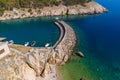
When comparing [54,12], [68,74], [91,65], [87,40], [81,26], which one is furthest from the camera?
[54,12]

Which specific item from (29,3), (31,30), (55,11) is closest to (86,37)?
(31,30)

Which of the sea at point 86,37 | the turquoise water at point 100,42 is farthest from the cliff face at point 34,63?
the turquoise water at point 100,42

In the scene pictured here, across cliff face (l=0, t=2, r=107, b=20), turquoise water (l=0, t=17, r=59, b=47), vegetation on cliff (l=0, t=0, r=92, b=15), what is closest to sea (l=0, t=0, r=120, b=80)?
turquoise water (l=0, t=17, r=59, b=47)

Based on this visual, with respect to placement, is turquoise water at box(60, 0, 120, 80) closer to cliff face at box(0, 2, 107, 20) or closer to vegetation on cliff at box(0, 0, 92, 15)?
cliff face at box(0, 2, 107, 20)

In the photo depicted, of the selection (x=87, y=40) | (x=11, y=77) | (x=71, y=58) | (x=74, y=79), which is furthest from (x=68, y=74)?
(x=87, y=40)

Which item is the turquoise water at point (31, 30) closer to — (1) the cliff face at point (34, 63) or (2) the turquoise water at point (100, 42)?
(2) the turquoise water at point (100, 42)

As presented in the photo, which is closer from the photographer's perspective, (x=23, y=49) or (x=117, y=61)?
(x=23, y=49)

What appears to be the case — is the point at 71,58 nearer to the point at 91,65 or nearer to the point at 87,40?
the point at 91,65

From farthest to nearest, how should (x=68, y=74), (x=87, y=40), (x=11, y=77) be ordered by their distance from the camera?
(x=87, y=40), (x=68, y=74), (x=11, y=77)
